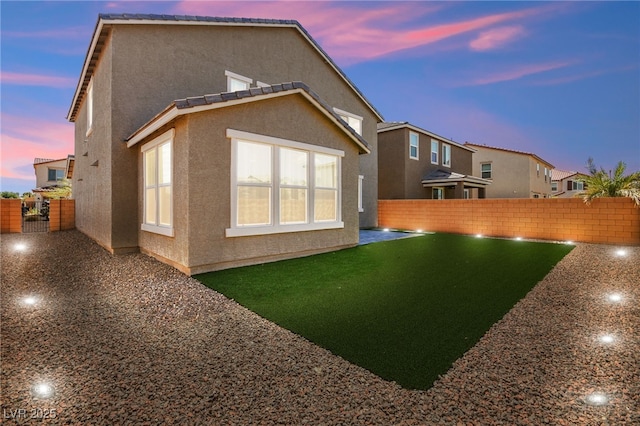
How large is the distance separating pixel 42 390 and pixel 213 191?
4565 millimetres

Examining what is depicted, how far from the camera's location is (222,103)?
6746 mm

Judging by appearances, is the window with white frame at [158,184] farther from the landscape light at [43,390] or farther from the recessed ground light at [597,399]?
the recessed ground light at [597,399]

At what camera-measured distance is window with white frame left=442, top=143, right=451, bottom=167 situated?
79.7 feet

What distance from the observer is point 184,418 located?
240 cm

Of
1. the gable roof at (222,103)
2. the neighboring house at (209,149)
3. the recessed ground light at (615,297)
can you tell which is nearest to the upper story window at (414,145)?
the neighboring house at (209,149)

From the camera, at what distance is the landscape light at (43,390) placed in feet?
8.86

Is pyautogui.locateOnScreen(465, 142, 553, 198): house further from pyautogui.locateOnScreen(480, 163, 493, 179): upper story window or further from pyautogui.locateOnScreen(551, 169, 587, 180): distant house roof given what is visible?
pyautogui.locateOnScreen(551, 169, 587, 180): distant house roof

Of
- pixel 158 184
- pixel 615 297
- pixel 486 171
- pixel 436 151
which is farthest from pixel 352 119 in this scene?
pixel 486 171

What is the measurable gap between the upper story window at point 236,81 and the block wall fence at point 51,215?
10331 mm

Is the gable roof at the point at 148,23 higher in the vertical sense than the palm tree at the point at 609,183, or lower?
higher

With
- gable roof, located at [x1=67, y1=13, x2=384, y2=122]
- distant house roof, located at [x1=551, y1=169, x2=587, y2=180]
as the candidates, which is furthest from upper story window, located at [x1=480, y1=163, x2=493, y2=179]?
gable roof, located at [x1=67, y1=13, x2=384, y2=122]

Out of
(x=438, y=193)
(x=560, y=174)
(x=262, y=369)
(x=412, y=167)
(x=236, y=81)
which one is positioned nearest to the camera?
(x=262, y=369)

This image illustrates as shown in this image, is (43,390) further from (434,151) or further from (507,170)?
(507,170)

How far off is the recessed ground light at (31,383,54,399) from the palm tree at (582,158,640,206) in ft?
48.4
